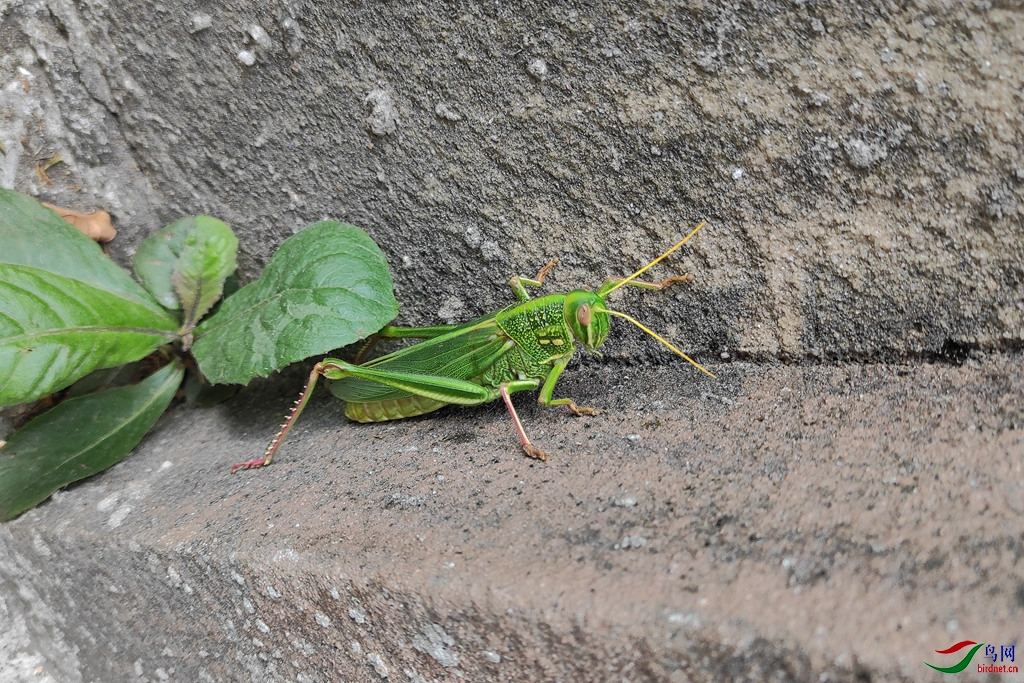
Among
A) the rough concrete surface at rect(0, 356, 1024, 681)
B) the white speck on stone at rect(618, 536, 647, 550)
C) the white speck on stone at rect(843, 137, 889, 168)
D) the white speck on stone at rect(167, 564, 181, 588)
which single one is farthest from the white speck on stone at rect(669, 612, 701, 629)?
the white speck on stone at rect(167, 564, 181, 588)

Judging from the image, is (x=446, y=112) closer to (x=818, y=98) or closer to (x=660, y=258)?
(x=660, y=258)

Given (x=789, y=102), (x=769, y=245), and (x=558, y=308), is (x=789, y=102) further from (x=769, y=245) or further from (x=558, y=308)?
(x=558, y=308)

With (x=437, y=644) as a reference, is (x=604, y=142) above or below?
above

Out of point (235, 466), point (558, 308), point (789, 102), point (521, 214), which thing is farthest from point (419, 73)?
point (235, 466)

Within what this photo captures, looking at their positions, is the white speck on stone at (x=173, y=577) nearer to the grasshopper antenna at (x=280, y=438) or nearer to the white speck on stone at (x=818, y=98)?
the grasshopper antenna at (x=280, y=438)

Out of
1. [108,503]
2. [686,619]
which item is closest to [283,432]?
[108,503]

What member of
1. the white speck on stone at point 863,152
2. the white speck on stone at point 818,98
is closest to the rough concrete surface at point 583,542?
the white speck on stone at point 863,152
